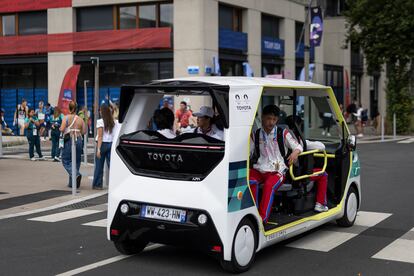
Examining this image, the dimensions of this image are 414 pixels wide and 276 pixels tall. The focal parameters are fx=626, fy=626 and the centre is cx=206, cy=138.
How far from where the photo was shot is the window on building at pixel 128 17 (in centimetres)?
2908

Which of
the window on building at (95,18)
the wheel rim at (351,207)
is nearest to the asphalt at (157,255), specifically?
the wheel rim at (351,207)

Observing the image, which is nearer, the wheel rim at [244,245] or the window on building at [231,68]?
the wheel rim at [244,245]

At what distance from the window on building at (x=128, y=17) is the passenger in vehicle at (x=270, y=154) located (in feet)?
74.7

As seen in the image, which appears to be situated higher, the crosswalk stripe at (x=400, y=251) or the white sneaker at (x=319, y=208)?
the white sneaker at (x=319, y=208)

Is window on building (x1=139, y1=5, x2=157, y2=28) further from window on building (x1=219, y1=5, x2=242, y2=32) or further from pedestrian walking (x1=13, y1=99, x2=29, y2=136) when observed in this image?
pedestrian walking (x1=13, y1=99, x2=29, y2=136)

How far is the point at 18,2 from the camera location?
31.6 metres

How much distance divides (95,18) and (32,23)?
384cm

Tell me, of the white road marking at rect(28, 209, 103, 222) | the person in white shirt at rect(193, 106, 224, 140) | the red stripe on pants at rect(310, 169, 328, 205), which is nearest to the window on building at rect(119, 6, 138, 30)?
the white road marking at rect(28, 209, 103, 222)

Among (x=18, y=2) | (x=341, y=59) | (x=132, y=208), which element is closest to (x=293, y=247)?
(x=132, y=208)

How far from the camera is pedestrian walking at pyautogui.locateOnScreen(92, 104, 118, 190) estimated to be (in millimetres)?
11836

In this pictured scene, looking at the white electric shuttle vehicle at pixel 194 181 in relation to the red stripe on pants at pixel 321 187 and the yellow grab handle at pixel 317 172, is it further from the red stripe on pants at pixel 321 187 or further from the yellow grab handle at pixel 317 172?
the red stripe on pants at pixel 321 187

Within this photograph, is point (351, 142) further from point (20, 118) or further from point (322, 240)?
point (20, 118)

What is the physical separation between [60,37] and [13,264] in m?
25.2

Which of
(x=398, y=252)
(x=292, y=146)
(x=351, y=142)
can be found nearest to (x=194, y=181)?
(x=292, y=146)
